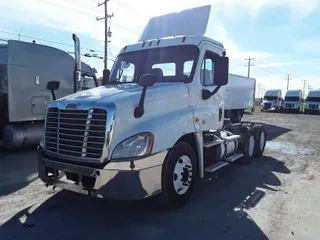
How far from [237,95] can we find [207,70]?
16.4 metres

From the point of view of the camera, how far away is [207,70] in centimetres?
538

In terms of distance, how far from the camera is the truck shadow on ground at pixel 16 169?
19.1 feet

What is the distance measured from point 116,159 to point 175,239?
4.15ft

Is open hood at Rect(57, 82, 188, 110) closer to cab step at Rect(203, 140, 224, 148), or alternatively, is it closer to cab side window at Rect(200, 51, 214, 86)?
cab side window at Rect(200, 51, 214, 86)

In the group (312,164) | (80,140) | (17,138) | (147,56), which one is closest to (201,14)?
(147,56)

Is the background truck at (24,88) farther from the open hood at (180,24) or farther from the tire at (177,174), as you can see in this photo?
the tire at (177,174)

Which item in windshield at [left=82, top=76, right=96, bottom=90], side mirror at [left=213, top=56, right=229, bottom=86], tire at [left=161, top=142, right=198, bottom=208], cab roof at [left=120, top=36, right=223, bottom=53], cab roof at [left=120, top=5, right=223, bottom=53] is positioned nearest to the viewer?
tire at [left=161, top=142, right=198, bottom=208]

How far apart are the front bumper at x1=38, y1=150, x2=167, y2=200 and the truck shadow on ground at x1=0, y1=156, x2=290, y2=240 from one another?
1.59ft

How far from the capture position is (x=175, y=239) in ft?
12.0

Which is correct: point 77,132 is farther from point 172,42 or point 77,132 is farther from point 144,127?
point 172,42

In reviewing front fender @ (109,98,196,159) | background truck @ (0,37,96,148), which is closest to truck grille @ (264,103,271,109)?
background truck @ (0,37,96,148)

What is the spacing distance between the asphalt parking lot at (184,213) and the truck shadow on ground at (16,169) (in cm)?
2

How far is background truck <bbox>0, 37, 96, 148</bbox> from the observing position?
880 centimetres

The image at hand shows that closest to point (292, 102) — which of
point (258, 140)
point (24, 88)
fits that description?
point (258, 140)
